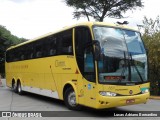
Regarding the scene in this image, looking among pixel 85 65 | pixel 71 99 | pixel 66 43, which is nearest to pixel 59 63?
pixel 66 43

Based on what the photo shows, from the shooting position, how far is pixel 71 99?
13164 millimetres

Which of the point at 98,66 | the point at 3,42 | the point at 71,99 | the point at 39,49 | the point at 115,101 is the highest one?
the point at 3,42

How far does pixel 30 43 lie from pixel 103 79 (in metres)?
8.34

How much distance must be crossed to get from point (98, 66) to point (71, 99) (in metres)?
2.51

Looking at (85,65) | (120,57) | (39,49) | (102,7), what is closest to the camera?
(120,57)

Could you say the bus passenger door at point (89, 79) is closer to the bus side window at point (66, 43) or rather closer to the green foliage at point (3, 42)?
the bus side window at point (66, 43)

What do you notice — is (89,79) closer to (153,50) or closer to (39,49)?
(39,49)

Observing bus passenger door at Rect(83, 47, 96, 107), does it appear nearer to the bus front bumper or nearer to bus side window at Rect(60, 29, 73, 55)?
the bus front bumper

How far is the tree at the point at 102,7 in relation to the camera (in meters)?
39.3

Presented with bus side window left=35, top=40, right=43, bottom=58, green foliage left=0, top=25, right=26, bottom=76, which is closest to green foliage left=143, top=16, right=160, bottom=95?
bus side window left=35, top=40, right=43, bottom=58

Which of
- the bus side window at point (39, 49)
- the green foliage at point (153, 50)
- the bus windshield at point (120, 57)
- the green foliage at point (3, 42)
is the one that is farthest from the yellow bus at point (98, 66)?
the green foliage at point (3, 42)

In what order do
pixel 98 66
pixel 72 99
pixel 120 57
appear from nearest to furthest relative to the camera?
1. pixel 98 66
2. pixel 120 57
3. pixel 72 99

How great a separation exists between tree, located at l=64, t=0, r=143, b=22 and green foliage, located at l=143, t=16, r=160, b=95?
16851mm

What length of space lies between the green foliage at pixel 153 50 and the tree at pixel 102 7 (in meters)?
16.9
